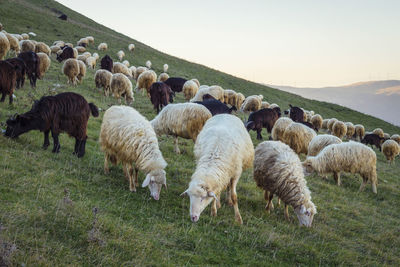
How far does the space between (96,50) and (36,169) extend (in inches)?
1237

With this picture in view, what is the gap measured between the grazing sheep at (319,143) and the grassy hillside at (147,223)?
2.32m

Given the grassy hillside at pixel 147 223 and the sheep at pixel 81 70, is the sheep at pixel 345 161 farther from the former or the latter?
the sheep at pixel 81 70

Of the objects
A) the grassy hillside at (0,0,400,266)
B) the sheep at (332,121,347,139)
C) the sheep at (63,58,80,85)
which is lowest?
the grassy hillside at (0,0,400,266)

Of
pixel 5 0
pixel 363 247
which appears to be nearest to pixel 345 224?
pixel 363 247

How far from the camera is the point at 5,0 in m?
41.0

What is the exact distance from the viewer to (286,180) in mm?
6543

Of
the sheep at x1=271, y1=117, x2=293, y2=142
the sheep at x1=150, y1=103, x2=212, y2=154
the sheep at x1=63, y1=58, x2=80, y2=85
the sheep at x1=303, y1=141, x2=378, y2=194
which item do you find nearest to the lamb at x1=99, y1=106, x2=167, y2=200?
the sheep at x1=150, y1=103, x2=212, y2=154

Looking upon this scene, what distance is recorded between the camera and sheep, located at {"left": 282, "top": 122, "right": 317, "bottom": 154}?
40.7ft

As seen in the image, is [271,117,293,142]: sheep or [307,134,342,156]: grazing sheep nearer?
[307,134,342,156]: grazing sheep

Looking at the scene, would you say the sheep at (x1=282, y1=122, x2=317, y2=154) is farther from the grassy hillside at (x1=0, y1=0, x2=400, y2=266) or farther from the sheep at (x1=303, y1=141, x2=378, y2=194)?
the grassy hillside at (x1=0, y1=0, x2=400, y2=266)

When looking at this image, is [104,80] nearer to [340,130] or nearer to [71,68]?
[71,68]

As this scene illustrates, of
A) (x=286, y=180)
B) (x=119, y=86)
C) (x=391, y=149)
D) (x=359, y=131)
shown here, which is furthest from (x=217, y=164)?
(x=359, y=131)

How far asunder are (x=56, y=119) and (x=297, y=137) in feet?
30.2

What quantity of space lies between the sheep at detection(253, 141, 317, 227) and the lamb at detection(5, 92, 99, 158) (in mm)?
4464
